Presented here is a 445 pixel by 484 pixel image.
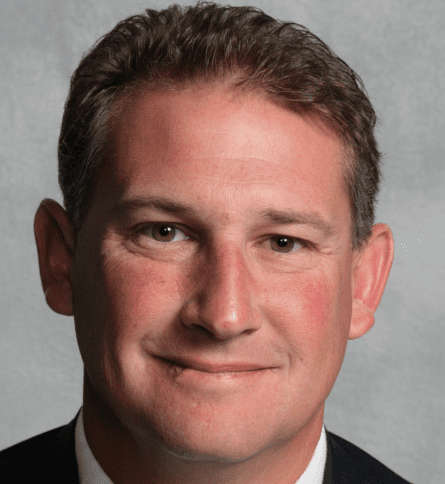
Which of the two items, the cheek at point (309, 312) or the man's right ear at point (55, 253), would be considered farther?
the man's right ear at point (55, 253)

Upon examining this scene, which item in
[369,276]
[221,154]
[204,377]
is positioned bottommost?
[204,377]

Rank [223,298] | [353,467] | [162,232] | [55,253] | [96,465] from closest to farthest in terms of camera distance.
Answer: [223,298] < [162,232] < [96,465] < [55,253] < [353,467]

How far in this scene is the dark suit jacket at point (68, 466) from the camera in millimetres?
3273

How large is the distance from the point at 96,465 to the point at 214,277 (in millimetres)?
900

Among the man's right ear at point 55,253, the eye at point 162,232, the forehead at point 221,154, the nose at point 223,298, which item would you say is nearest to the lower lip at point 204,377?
the nose at point 223,298

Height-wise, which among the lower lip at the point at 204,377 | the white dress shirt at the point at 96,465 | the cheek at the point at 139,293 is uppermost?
the cheek at the point at 139,293

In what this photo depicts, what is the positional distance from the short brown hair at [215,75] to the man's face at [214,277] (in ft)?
0.30

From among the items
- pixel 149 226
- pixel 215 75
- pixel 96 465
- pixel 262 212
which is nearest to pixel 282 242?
pixel 262 212

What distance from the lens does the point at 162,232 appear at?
2920 mm

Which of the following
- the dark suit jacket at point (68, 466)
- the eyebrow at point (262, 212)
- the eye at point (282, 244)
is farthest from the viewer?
the dark suit jacket at point (68, 466)

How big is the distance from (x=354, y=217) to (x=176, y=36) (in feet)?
2.87

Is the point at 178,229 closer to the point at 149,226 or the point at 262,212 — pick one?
the point at 149,226

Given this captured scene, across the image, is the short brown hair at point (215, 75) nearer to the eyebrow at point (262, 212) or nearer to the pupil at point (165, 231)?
the eyebrow at point (262, 212)

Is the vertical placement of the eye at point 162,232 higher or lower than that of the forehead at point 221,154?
lower
